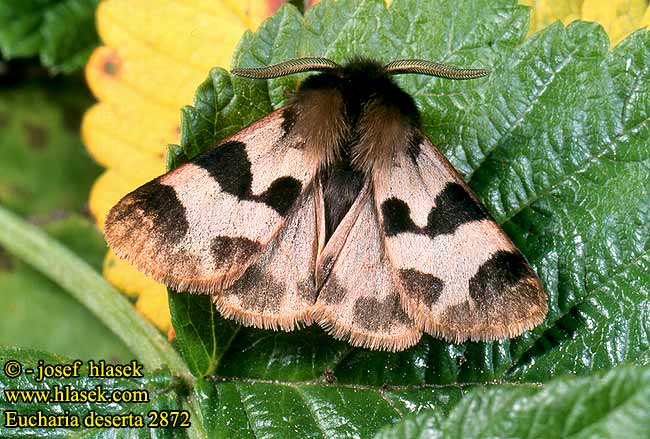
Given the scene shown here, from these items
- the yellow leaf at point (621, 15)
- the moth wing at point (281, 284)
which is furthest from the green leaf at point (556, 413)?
the yellow leaf at point (621, 15)

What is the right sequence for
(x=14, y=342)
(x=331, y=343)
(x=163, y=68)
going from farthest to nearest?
(x=14, y=342) → (x=163, y=68) → (x=331, y=343)

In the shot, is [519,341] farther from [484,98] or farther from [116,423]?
[116,423]

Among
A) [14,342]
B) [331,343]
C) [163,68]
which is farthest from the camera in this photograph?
[14,342]

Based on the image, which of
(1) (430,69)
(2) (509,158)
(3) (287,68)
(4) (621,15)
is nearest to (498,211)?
(2) (509,158)

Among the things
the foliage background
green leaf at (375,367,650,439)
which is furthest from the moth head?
green leaf at (375,367,650,439)

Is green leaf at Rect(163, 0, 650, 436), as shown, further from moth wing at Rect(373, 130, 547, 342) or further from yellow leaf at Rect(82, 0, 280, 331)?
Answer: yellow leaf at Rect(82, 0, 280, 331)

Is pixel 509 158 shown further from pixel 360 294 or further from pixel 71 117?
pixel 71 117

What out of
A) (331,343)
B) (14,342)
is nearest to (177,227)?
(331,343)
